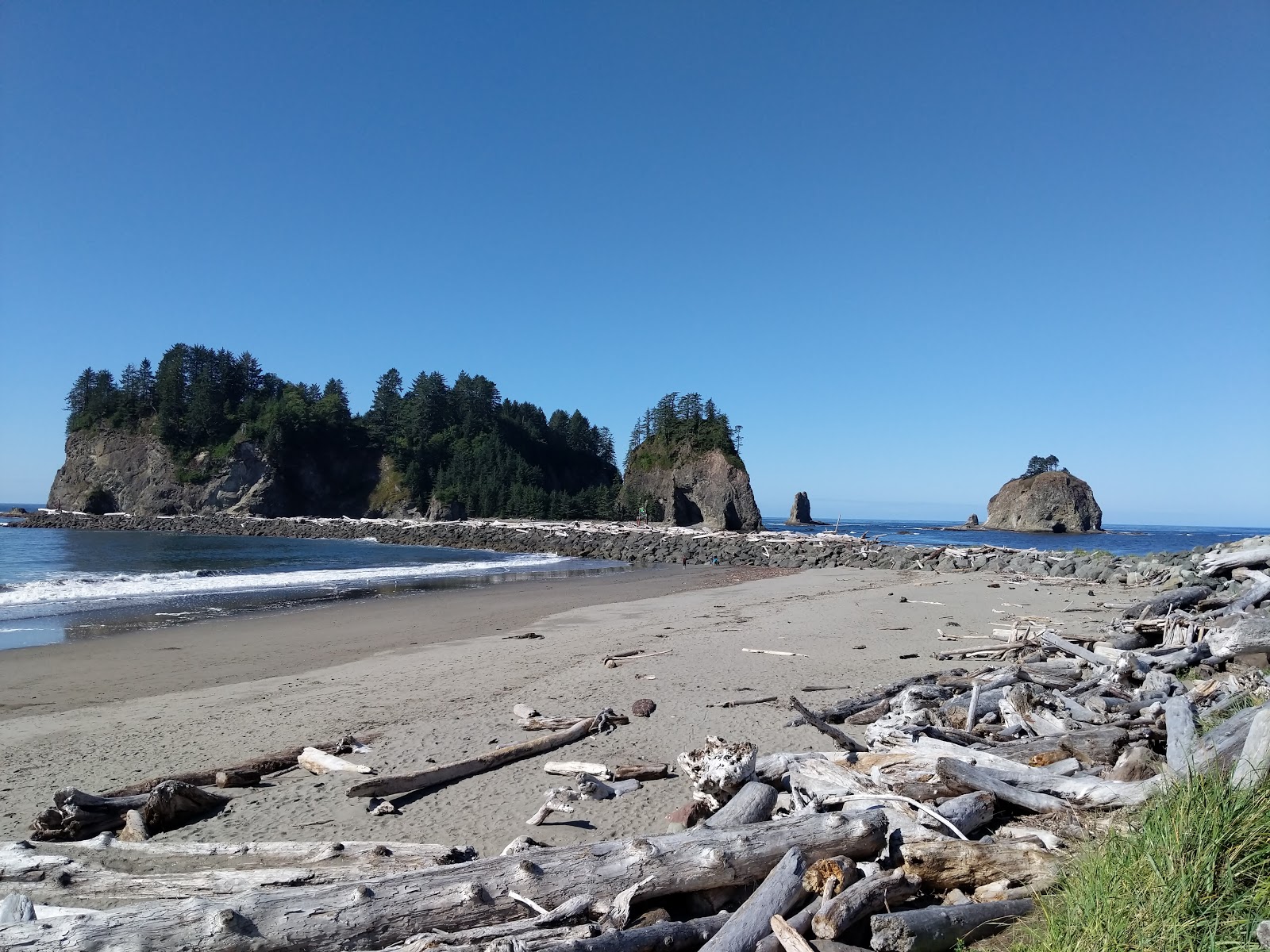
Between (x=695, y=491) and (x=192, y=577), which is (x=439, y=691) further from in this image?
(x=695, y=491)

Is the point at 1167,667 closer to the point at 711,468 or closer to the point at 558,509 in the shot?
the point at 711,468

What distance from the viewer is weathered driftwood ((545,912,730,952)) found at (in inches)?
122

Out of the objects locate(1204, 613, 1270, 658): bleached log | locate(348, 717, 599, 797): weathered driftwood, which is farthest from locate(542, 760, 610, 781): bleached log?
locate(1204, 613, 1270, 658): bleached log

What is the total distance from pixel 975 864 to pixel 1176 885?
1150 mm

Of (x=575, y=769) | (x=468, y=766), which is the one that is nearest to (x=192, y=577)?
(x=468, y=766)

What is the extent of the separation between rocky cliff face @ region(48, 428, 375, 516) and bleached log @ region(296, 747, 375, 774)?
9437cm

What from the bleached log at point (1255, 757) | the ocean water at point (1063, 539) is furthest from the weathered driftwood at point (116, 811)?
the ocean water at point (1063, 539)

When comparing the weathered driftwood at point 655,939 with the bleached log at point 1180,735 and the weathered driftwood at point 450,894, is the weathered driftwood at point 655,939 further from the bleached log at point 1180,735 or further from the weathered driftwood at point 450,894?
the bleached log at point 1180,735

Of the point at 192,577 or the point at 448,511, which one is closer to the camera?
the point at 192,577

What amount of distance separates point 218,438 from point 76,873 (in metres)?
109

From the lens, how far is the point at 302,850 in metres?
4.46

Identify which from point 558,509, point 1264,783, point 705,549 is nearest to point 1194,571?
point 1264,783

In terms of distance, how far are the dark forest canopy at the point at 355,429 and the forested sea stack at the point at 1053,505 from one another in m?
53.6

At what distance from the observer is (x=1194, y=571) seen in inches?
687
